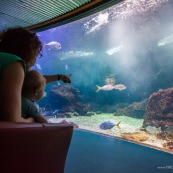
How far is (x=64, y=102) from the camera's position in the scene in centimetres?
1170

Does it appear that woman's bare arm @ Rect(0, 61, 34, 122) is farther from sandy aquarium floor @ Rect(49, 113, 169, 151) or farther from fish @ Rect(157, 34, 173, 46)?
fish @ Rect(157, 34, 173, 46)

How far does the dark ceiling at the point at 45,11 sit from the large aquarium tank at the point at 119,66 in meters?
4.61

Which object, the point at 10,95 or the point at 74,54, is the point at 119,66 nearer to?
the point at 74,54

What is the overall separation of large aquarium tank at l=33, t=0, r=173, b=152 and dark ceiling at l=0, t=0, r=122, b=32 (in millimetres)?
4608

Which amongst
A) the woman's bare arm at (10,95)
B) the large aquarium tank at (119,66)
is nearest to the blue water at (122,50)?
the large aquarium tank at (119,66)

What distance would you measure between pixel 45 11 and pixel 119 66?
13443 millimetres

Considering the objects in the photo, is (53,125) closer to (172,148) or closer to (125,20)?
(172,148)

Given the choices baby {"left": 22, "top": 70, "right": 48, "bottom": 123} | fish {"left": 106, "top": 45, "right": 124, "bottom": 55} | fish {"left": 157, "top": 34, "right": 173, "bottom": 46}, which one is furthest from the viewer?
fish {"left": 106, "top": 45, "right": 124, "bottom": 55}

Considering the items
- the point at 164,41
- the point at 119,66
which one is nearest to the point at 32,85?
the point at 164,41

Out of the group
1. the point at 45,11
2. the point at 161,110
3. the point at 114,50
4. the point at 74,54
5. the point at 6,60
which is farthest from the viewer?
the point at 74,54

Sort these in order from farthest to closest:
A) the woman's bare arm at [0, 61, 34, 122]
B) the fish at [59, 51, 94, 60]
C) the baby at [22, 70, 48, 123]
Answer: the fish at [59, 51, 94, 60], the baby at [22, 70, 48, 123], the woman's bare arm at [0, 61, 34, 122]

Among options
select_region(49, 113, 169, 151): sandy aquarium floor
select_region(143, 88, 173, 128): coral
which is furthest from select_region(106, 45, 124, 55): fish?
select_region(143, 88, 173, 128): coral

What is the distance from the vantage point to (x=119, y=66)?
1608cm

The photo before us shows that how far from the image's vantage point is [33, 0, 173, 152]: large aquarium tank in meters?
9.80
